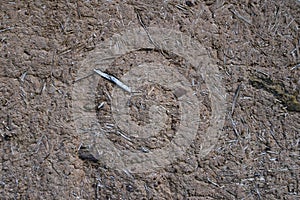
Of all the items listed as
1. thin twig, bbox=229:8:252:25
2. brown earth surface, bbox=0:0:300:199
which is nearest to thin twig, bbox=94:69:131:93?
brown earth surface, bbox=0:0:300:199

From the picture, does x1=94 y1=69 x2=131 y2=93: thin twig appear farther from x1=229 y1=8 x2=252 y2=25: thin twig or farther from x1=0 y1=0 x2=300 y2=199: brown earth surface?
x1=229 y1=8 x2=252 y2=25: thin twig

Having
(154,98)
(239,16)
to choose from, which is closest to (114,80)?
(154,98)

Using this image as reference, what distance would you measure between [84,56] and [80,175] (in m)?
0.47

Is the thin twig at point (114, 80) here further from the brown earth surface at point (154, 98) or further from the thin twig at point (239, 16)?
the thin twig at point (239, 16)

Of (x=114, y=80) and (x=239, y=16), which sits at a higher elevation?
(x=239, y=16)

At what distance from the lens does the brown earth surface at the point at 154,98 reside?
1.87 meters

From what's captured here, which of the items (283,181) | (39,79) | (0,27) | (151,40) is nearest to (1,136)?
(39,79)

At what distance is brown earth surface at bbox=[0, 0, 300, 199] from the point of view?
1871mm

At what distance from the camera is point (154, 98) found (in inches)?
74.2

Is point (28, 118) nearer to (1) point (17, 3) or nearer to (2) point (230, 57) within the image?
(1) point (17, 3)

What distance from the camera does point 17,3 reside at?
1887 mm

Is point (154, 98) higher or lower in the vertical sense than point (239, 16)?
lower

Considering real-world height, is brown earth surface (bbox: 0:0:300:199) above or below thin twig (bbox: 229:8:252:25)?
below

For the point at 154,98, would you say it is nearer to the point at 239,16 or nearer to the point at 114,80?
the point at 114,80
